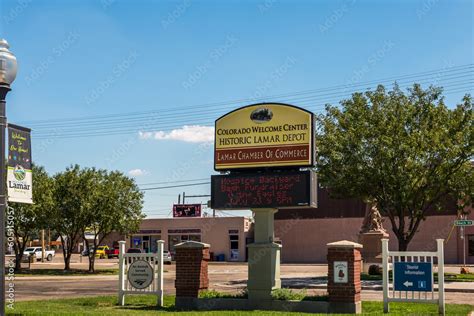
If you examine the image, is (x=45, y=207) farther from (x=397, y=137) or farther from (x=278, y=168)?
(x=278, y=168)

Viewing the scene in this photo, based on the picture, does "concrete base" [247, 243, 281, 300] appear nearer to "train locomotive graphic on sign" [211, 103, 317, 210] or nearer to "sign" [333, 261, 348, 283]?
"train locomotive graphic on sign" [211, 103, 317, 210]

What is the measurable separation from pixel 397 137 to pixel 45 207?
21.3 meters

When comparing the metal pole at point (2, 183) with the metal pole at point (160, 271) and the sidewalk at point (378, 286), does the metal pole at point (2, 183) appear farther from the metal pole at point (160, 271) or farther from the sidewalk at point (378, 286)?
the sidewalk at point (378, 286)

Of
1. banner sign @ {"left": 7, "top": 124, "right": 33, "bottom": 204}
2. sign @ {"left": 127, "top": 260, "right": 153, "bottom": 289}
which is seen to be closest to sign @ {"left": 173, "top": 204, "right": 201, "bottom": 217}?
sign @ {"left": 127, "top": 260, "right": 153, "bottom": 289}

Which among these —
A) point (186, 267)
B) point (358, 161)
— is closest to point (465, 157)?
point (358, 161)

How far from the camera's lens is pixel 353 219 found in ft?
198

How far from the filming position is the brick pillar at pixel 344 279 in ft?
51.9

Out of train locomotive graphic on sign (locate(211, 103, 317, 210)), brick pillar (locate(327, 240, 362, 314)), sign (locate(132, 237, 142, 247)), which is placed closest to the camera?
brick pillar (locate(327, 240, 362, 314))

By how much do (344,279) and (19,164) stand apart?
9223mm

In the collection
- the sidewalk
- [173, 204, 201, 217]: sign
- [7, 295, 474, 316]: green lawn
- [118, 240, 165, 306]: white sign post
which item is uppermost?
[173, 204, 201, 217]: sign

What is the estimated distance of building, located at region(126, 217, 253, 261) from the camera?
66.2 metres

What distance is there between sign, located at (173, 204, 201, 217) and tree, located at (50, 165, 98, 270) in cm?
3488

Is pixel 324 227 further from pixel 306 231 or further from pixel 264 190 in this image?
pixel 264 190

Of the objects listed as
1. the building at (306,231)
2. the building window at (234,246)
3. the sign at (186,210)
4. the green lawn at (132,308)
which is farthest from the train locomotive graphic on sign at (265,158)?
the sign at (186,210)
